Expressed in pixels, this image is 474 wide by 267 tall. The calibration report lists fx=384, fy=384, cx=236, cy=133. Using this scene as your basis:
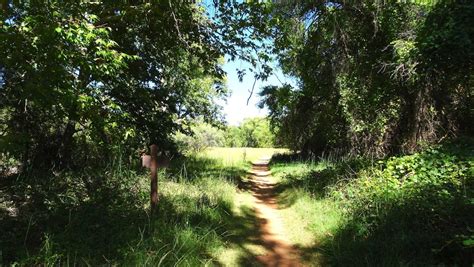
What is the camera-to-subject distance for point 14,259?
483 cm

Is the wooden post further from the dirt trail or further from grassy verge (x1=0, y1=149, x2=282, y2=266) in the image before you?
the dirt trail

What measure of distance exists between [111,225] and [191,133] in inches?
351

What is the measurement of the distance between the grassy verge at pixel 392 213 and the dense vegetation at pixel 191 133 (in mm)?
33

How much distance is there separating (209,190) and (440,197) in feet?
17.9

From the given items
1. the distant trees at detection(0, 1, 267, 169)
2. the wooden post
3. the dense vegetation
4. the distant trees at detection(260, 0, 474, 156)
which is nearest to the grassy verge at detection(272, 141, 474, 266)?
the dense vegetation

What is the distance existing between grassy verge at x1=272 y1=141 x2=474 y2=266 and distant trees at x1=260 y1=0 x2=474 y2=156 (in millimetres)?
1878

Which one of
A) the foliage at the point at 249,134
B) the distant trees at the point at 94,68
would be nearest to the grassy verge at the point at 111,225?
the distant trees at the point at 94,68

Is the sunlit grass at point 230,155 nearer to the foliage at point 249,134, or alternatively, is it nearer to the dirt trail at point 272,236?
the dirt trail at point 272,236

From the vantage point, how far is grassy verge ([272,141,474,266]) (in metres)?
5.19

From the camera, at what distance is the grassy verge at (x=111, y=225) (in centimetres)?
510

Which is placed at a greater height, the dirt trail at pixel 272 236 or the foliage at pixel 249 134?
the foliage at pixel 249 134

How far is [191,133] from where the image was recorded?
48.6ft

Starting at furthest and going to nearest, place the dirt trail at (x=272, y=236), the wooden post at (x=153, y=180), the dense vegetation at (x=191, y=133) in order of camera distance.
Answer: the wooden post at (x=153, y=180), the dirt trail at (x=272, y=236), the dense vegetation at (x=191, y=133)

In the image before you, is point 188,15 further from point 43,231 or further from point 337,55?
point 43,231
